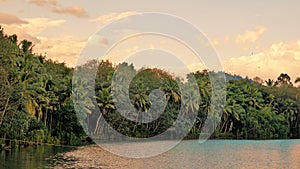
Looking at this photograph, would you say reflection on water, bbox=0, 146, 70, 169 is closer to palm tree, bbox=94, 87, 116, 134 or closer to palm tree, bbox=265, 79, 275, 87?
palm tree, bbox=94, 87, 116, 134

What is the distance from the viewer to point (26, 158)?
29.8 m

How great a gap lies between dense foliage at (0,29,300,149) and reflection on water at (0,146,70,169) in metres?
2.55

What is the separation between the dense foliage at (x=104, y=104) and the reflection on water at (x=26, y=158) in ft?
8.37

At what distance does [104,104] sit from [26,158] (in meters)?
22.3

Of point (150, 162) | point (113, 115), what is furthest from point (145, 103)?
point (150, 162)

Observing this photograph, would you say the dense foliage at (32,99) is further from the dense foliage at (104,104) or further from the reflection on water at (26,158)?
the reflection on water at (26,158)

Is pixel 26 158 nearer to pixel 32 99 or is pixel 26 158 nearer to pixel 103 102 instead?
pixel 32 99

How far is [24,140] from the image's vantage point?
3822 centimetres

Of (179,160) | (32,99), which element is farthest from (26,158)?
(32,99)

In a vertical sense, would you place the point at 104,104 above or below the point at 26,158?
above

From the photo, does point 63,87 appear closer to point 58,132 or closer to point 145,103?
point 58,132

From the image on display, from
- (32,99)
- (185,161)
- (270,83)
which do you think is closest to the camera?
(185,161)

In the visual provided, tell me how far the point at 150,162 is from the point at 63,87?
18838 mm

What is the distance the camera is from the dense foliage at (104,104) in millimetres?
Answer: 35906
